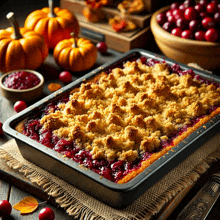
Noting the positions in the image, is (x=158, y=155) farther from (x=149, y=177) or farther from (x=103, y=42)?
(x=103, y=42)

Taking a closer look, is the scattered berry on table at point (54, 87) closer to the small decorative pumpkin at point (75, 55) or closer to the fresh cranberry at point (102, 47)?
the small decorative pumpkin at point (75, 55)

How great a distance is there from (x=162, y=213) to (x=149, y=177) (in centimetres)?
29

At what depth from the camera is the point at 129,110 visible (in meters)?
2.44

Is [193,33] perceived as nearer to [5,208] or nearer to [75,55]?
[75,55]

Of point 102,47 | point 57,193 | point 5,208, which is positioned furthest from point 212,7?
point 5,208

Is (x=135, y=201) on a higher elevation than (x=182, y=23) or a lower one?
lower

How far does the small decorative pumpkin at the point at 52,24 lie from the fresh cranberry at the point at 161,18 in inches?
34.6

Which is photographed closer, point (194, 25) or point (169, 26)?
point (194, 25)

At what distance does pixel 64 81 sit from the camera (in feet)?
10.9

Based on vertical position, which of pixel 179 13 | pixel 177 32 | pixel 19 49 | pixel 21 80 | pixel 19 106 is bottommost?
pixel 19 106

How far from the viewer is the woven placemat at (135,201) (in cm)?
201

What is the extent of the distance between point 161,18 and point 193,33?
389 mm

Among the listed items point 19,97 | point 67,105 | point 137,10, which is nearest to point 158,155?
point 67,105

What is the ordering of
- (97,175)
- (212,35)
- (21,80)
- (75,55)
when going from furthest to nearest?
(75,55)
(212,35)
(21,80)
(97,175)
